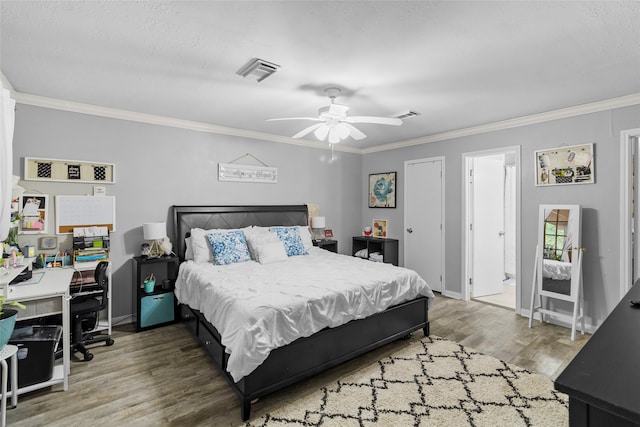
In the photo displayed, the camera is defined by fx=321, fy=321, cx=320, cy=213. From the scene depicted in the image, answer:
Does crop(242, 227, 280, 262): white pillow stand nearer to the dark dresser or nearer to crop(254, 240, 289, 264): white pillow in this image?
crop(254, 240, 289, 264): white pillow

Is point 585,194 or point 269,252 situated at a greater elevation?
point 585,194

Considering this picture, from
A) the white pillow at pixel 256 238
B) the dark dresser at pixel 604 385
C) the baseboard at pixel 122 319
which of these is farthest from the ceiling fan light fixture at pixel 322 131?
the baseboard at pixel 122 319

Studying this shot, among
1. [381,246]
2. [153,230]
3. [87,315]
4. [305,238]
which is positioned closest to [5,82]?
[153,230]

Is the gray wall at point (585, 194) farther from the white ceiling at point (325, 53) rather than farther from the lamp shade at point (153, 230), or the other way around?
the lamp shade at point (153, 230)

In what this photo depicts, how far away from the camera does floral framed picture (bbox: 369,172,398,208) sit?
221 inches

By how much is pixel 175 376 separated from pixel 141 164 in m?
2.49

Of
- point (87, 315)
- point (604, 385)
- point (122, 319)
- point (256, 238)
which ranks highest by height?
point (256, 238)

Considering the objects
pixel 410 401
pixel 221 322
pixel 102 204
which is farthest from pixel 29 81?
pixel 410 401

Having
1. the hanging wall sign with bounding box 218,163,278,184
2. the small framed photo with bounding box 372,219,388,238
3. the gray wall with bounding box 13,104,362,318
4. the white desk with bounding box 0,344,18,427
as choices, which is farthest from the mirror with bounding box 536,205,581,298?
the white desk with bounding box 0,344,18,427

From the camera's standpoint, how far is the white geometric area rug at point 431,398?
210cm

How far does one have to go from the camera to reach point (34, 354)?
228cm

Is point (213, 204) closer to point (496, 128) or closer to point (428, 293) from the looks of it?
point (428, 293)

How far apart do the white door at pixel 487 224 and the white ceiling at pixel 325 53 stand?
1.44 metres

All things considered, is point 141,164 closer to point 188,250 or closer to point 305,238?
point 188,250
